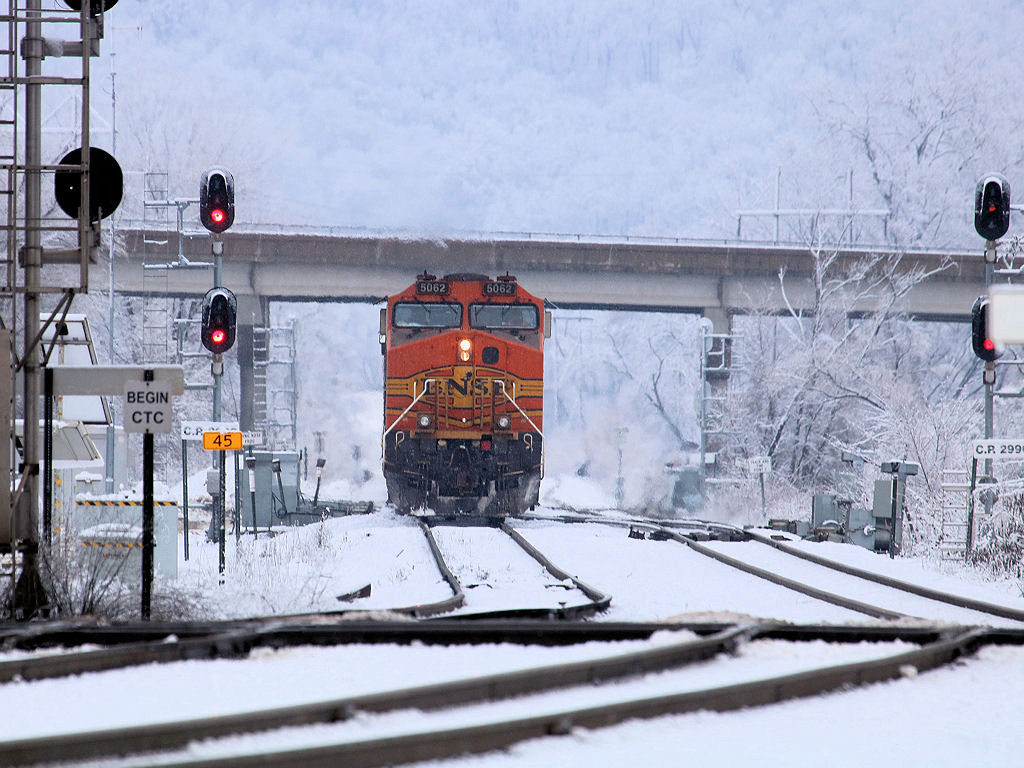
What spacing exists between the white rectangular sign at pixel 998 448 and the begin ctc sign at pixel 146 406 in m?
9.25

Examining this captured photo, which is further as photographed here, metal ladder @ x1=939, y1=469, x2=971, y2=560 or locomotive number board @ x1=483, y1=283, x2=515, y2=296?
locomotive number board @ x1=483, y1=283, x2=515, y2=296

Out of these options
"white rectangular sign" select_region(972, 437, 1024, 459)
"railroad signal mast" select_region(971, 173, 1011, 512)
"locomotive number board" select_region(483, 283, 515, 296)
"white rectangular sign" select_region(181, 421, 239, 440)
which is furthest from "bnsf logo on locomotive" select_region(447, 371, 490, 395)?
"white rectangular sign" select_region(972, 437, 1024, 459)

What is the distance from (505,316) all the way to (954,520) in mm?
7428

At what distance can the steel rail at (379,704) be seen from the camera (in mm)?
4047

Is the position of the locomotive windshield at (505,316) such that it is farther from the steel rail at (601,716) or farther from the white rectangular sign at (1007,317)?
the white rectangular sign at (1007,317)

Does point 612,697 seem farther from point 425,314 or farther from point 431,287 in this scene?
point 431,287

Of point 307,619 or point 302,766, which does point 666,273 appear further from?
point 302,766

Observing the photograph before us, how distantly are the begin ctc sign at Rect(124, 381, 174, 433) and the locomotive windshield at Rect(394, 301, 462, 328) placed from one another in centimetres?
1029

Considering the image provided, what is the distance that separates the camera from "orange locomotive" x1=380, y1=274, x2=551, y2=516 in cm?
1858

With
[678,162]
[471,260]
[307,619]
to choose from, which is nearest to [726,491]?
[471,260]

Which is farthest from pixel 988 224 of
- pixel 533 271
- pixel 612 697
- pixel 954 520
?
pixel 533 271

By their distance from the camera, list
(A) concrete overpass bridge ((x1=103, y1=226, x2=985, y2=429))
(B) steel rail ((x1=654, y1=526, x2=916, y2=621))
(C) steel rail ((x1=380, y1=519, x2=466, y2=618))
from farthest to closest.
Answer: (A) concrete overpass bridge ((x1=103, y1=226, x2=985, y2=429)), (B) steel rail ((x1=654, y1=526, x2=916, y2=621)), (C) steel rail ((x1=380, y1=519, x2=466, y2=618))

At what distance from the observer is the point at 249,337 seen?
119ft

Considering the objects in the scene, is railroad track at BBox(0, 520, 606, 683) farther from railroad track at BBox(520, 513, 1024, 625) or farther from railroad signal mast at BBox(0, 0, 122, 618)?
railroad track at BBox(520, 513, 1024, 625)
